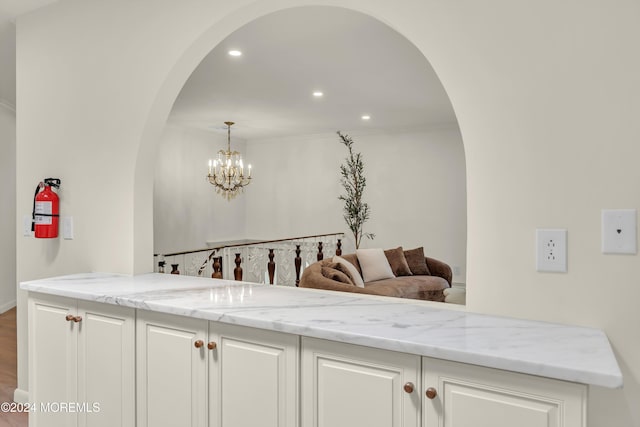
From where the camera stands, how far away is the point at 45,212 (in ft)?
8.71

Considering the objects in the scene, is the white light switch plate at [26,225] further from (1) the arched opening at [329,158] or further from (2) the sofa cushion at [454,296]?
(2) the sofa cushion at [454,296]

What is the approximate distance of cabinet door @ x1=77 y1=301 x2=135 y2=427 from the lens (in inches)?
74.3

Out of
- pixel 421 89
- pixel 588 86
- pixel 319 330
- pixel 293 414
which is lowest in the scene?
pixel 293 414

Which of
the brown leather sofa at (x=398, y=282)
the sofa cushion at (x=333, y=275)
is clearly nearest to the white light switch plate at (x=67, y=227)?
the brown leather sofa at (x=398, y=282)

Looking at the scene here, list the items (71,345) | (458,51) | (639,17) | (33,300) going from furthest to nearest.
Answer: (33,300), (71,345), (458,51), (639,17)

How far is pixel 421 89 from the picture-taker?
4.80 meters

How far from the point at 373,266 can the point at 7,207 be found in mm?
4597

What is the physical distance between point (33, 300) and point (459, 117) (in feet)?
6.92

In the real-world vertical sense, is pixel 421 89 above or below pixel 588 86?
above

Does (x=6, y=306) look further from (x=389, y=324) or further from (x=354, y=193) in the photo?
(x=389, y=324)

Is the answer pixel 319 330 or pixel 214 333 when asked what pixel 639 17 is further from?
pixel 214 333

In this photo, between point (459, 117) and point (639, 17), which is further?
point (459, 117)

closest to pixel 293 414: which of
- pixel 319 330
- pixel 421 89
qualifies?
pixel 319 330

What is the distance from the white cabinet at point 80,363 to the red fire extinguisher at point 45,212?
1.91 ft
